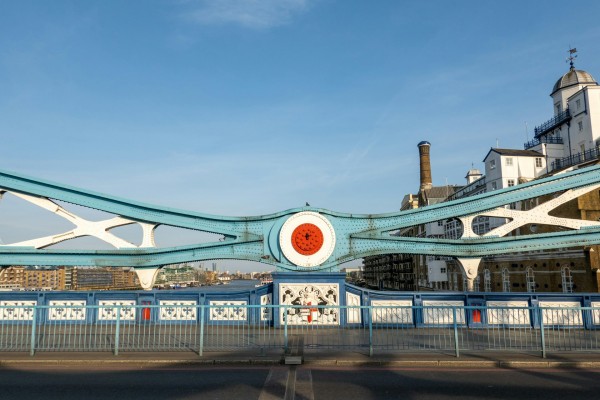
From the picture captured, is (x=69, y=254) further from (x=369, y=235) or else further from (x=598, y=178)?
(x=598, y=178)

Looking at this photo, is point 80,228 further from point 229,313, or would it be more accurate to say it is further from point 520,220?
point 520,220

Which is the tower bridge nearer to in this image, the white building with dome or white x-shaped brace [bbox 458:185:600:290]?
white x-shaped brace [bbox 458:185:600:290]

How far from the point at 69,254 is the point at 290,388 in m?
11.7

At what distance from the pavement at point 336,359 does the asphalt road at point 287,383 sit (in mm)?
243

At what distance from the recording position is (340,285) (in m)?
15.3

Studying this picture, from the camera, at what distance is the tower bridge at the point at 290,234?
16.0 meters

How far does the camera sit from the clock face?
15953 mm

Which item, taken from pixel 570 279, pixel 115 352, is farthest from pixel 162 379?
pixel 570 279

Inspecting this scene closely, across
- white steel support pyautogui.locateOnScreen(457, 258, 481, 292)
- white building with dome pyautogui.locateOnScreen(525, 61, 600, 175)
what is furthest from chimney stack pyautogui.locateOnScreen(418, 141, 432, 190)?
white steel support pyautogui.locateOnScreen(457, 258, 481, 292)

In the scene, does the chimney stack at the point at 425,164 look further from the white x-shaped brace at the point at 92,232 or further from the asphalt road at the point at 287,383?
the asphalt road at the point at 287,383

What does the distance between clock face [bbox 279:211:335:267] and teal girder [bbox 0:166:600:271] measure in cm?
20

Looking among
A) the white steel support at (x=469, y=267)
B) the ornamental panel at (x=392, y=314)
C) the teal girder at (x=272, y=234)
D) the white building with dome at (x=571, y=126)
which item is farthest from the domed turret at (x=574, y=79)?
the ornamental panel at (x=392, y=314)

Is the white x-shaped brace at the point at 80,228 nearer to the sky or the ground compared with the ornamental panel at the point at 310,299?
nearer to the sky

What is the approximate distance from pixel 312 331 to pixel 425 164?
2662 inches
